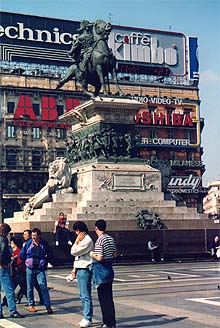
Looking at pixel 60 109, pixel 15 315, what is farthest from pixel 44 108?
pixel 15 315

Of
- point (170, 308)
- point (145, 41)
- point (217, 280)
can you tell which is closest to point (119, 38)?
point (145, 41)

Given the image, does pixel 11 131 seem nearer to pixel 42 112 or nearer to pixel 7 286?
pixel 42 112

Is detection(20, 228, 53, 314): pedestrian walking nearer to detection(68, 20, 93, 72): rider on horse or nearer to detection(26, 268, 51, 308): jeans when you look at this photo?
detection(26, 268, 51, 308): jeans

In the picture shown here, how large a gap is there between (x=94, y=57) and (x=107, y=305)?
2129 centimetres

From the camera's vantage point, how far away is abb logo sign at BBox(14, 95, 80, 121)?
84.1 m

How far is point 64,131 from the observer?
286 feet

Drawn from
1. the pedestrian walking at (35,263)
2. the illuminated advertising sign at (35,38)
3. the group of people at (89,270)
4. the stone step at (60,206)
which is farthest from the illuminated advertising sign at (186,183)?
the group of people at (89,270)

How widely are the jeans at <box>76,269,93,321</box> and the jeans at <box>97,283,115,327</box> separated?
195mm

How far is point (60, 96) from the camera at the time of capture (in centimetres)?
8669

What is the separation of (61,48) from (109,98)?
5477 cm

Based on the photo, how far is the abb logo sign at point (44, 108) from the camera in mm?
84125

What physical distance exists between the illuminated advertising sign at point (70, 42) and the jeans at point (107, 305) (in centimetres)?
7122

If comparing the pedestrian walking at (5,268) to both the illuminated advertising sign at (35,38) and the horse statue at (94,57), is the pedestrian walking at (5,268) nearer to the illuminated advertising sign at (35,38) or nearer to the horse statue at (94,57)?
the horse statue at (94,57)

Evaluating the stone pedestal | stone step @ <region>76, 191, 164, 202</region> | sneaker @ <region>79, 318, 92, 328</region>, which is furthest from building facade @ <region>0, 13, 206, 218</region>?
sneaker @ <region>79, 318, 92, 328</region>
